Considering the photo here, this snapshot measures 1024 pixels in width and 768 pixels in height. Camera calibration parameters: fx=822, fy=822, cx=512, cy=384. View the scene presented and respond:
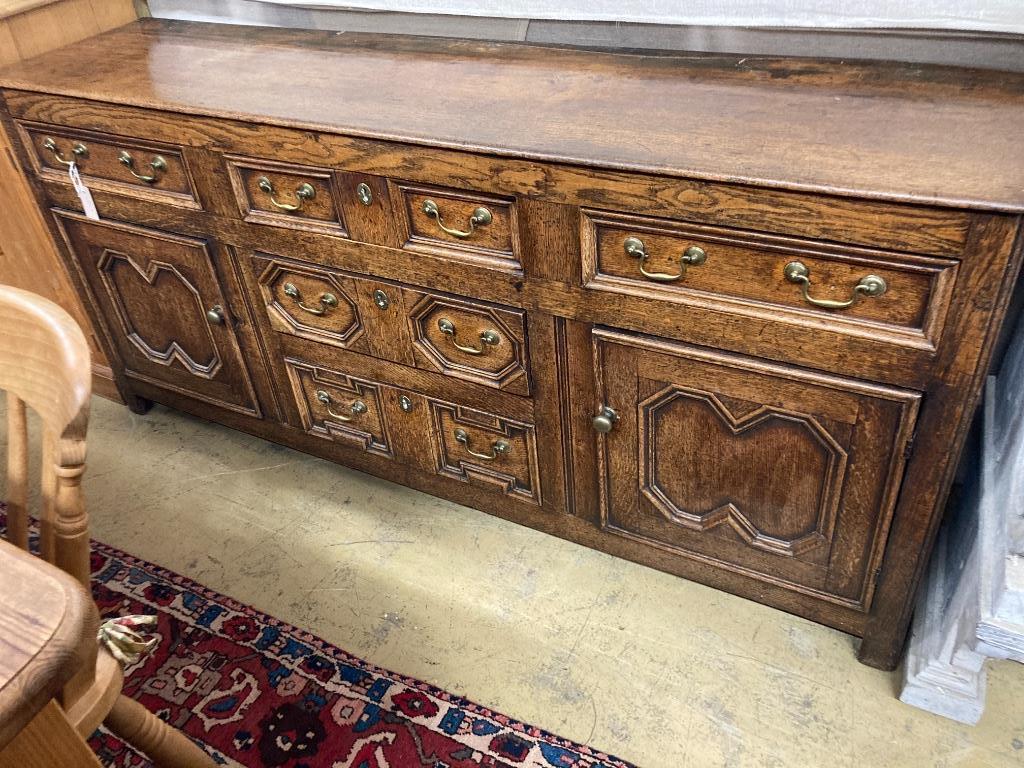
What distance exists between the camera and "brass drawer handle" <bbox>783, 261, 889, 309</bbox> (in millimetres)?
1102

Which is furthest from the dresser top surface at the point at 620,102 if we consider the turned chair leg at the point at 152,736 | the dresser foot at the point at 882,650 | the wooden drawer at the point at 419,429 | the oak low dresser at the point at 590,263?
the turned chair leg at the point at 152,736

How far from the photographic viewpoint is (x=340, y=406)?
1.86 metres

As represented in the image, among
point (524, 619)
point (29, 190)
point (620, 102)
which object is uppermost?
point (620, 102)

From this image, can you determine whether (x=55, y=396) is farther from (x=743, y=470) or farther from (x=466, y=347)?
(x=743, y=470)

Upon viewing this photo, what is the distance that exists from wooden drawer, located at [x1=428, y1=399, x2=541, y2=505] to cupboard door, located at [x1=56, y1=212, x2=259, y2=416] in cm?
53

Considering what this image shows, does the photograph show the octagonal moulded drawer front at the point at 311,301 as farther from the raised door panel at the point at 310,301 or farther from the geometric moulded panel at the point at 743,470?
the geometric moulded panel at the point at 743,470

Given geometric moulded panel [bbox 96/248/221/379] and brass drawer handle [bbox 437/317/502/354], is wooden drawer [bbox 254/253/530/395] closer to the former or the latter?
brass drawer handle [bbox 437/317/502/354]

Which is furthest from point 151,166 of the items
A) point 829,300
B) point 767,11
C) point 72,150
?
point 829,300

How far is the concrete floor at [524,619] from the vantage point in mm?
1433

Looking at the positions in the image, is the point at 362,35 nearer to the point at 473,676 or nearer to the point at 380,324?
the point at 380,324

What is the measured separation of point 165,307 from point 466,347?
0.84 m

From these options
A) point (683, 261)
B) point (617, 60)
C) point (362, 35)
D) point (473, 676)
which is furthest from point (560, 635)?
point (362, 35)

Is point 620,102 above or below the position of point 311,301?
above

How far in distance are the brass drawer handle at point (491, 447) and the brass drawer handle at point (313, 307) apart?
367 mm
